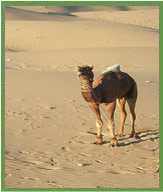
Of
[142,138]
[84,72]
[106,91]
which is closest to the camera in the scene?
[84,72]

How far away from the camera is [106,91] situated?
10.2 metres

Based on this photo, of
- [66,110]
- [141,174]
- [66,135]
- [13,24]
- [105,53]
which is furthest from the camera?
[13,24]

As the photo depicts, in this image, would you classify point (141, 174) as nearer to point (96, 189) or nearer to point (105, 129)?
point (96, 189)

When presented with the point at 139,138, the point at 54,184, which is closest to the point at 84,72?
the point at 54,184


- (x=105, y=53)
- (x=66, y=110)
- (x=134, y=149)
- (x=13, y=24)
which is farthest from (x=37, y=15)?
(x=134, y=149)

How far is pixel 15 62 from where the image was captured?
3170 cm

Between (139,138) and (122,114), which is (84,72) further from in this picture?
(139,138)

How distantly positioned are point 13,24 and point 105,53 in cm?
1949

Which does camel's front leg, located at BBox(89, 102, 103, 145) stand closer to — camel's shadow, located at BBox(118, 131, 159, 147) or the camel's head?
camel's shadow, located at BBox(118, 131, 159, 147)

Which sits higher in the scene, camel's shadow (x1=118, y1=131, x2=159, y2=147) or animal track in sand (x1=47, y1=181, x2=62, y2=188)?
camel's shadow (x1=118, y1=131, x2=159, y2=147)

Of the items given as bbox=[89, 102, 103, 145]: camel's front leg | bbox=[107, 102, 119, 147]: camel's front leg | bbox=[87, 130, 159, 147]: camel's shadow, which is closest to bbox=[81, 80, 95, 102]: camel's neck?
bbox=[89, 102, 103, 145]: camel's front leg

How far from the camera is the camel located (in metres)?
9.57

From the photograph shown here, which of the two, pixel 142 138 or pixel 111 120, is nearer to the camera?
pixel 111 120

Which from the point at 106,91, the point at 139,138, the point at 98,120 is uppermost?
the point at 106,91
